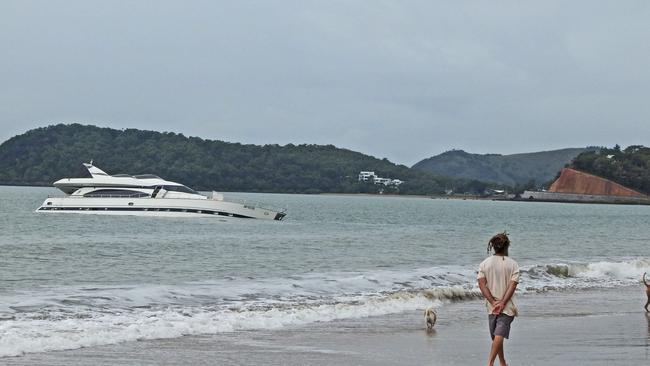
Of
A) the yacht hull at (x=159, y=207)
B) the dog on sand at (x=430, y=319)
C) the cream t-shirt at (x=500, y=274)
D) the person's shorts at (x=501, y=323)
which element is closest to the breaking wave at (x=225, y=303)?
the dog on sand at (x=430, y=319)

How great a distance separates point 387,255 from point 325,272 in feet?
30.8

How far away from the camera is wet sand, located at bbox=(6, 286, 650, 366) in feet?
41.0

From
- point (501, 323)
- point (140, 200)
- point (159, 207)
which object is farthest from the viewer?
point (140, 200)

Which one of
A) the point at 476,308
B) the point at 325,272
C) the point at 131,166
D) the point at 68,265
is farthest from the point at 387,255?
the point at 131,166

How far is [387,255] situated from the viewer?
38.3 metres

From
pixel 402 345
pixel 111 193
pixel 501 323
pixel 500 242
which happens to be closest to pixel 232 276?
pixel 402 345

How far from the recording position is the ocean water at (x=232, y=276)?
16125 millimetres

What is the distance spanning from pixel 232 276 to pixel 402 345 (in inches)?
549

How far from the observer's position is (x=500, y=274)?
34.8ft

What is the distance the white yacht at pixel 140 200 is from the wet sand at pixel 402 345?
51.9 m

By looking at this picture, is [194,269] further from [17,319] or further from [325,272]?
[17,319]

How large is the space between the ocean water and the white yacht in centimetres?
1237

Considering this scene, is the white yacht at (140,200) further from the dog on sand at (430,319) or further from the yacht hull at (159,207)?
the dog on sand at (430,319)

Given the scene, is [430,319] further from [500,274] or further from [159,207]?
[159,207]
